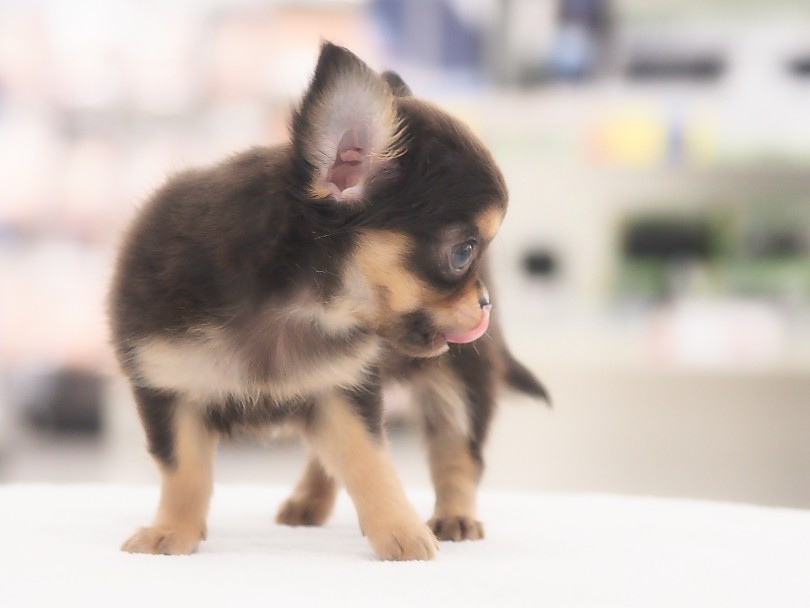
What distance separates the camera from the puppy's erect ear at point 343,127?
4.49 ft

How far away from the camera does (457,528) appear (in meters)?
1.73

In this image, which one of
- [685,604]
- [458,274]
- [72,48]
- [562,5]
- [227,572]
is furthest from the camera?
[72,48]

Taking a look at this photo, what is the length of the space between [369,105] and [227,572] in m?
0.64

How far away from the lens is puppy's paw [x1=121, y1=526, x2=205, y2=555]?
1489 millimetres

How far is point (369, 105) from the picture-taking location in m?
1.40

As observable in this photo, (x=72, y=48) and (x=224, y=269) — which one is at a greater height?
(x=72, y=48)

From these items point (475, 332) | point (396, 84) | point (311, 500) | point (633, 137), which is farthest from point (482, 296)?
point (633, 137)

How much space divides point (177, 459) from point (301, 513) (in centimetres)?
41

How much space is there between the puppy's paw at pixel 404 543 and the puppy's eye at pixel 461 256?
0.38 meters

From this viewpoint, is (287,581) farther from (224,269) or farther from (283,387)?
(224,269)

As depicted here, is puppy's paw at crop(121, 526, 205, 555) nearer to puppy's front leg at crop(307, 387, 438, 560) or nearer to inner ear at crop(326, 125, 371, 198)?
puppy's front leg at crop(307, 387, 438, 560)

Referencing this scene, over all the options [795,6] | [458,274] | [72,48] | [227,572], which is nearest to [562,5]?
[795,6]

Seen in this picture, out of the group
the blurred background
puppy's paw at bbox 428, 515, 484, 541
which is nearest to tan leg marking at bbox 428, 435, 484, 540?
puppy's paw at bbox 428, 515, 484, 541

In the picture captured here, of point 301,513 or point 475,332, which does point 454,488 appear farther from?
point 475,332
